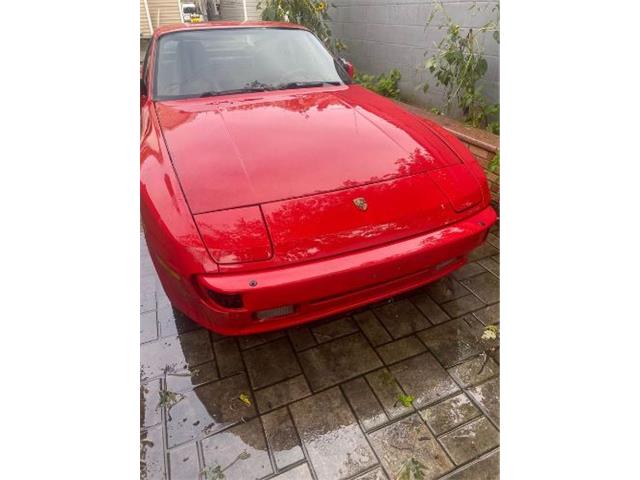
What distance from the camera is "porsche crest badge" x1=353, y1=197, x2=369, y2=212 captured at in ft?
5.24

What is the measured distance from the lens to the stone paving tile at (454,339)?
1.91 m

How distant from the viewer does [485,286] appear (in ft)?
7.72

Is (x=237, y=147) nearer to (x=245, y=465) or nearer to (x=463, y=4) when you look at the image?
(x=245, y=465)

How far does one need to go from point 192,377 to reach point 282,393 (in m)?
0.45

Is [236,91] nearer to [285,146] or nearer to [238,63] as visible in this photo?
[238,63]

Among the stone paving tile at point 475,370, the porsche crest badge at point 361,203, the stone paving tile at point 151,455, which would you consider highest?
the porsche crest badge at point 361,203

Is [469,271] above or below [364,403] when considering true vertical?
above

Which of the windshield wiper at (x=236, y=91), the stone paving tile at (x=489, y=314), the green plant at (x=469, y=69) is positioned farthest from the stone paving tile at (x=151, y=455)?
the green plant at (x=469, y=69)

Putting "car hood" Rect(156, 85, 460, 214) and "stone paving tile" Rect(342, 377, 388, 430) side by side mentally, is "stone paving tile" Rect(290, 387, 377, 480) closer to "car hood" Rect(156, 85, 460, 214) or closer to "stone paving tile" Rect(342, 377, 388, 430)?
"stone paving tile" Rect(342, 377, 388, 430)

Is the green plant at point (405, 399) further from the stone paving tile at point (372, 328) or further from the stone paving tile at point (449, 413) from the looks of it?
the stone paving tile at point (372, 328)

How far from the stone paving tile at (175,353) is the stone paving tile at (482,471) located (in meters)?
1.23

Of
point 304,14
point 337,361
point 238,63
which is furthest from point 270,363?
point 304,14

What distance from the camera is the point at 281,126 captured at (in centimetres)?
209

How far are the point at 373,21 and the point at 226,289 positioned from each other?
5600 millimetres
